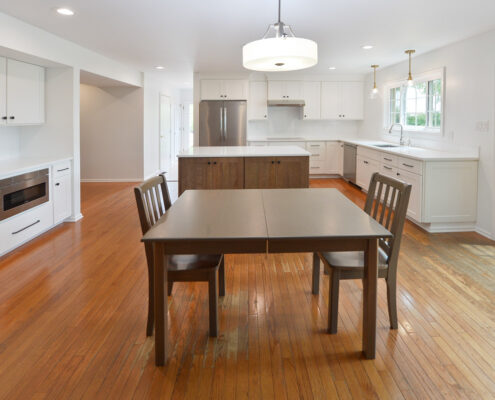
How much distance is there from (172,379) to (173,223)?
2.51 feet

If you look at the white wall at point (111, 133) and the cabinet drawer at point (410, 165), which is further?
the white wall at point (111, 133)

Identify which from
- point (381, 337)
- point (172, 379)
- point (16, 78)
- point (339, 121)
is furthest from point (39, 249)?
point (339, 121)

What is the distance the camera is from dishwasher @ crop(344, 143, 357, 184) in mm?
8172

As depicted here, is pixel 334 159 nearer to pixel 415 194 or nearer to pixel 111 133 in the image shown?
pixel 415 194

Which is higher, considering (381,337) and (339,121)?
(339,121)

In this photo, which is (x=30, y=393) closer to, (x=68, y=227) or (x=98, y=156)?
(x=68, y=227)

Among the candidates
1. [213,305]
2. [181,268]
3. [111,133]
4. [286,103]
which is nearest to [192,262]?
[181,268]

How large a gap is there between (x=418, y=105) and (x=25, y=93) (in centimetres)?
541

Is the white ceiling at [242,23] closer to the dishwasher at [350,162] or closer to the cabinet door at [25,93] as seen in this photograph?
the cabinet door at [25,93]

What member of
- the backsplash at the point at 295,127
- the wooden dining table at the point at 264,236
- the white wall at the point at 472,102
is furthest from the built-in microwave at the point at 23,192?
the backsplash at the point at 295,127

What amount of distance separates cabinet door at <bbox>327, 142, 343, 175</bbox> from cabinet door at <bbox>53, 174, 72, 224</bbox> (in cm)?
547

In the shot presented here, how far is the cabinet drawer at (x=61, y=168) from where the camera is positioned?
5059 millimetres

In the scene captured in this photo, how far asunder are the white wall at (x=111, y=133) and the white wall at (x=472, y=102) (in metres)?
5.46

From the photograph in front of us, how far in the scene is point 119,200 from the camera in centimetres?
696
